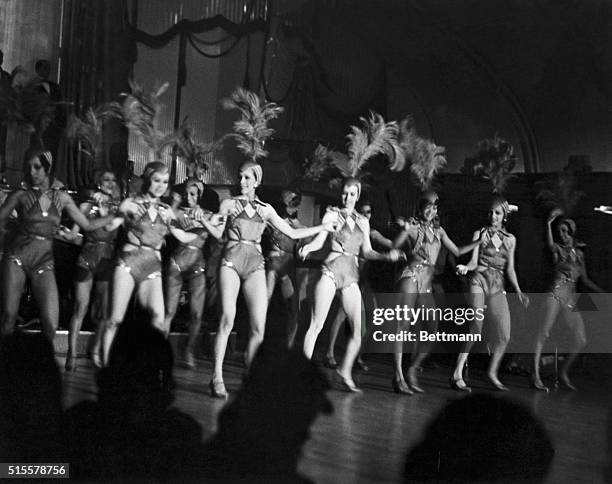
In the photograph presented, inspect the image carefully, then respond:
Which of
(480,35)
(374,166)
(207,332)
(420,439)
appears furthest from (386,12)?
(420,439)

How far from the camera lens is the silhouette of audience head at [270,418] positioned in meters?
3.21

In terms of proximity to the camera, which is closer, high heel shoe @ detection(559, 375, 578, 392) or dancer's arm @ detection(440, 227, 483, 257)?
dancer's arm @ detection(440, 227, 483, 257)

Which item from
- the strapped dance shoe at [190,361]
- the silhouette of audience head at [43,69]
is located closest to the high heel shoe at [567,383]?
the strapped dance shoe at [190,361]


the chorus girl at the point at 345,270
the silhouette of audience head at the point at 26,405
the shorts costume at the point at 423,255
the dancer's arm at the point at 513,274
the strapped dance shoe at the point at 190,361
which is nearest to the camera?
the silhouette of audience head at the point at 26,405

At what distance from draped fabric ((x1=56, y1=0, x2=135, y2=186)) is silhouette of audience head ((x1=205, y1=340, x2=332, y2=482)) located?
3.83 feet

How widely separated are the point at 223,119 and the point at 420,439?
1.82 m

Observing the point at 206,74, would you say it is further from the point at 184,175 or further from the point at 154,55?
the point at 184,175

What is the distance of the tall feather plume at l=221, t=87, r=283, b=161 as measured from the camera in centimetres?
328

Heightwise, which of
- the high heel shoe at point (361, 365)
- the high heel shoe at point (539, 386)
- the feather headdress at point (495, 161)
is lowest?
the high heel shoe at point (539, 386)

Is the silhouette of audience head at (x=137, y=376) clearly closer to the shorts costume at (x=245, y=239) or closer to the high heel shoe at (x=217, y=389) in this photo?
the high heel shoe at (x=217, y=389)

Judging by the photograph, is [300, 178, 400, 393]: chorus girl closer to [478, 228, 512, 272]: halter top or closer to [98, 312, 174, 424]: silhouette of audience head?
[478, 228, 512, 272]: halter top

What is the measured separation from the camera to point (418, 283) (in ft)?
11.3

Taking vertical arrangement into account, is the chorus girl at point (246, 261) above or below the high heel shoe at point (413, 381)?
above

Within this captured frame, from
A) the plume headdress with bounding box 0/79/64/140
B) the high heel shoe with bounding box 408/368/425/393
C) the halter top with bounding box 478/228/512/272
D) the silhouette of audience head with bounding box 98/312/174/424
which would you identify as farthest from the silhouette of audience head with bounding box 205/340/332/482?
the plume headdress with bounding box 0/79/64/140
